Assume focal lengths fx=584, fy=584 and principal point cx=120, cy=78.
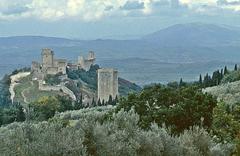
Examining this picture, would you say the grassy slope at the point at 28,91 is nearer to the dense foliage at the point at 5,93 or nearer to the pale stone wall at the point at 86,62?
the dense foliage at the point at 5,93

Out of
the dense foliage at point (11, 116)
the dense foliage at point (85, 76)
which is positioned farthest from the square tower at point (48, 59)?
the dense foliage at point (11, 116)

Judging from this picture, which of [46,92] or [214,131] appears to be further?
[46,92]

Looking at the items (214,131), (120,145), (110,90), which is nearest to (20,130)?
(120,145)

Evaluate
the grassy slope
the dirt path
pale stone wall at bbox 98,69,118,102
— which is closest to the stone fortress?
pale stone wall at bbox 98,69,118,102

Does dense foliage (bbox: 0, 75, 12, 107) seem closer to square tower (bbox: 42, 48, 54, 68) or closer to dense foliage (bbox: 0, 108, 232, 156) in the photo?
square tower (bbox: 42, 48, 54, 68)

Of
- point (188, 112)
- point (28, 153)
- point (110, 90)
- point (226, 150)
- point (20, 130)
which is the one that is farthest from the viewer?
point (110, 90)

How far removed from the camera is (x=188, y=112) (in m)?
22.5

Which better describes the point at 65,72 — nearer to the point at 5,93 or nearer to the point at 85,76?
the point at 85,76

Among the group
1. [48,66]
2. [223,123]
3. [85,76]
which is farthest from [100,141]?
[85,76]

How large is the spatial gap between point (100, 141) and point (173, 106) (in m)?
12.1

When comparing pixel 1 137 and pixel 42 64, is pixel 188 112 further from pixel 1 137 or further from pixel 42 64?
pixel 42 64

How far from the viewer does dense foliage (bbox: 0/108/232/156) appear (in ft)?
32.3

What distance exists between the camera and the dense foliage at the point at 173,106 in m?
22.0

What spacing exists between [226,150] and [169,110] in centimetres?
780
